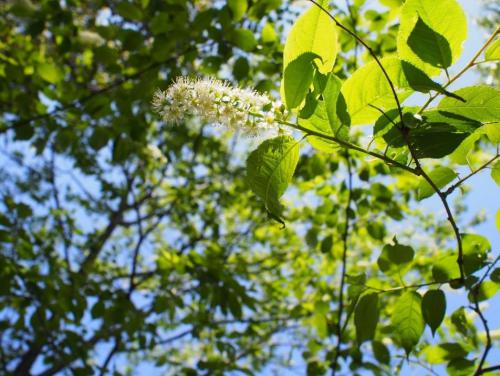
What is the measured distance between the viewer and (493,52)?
2.69 feet

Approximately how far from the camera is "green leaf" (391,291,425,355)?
118 centimetres

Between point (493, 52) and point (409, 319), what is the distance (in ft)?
2.42

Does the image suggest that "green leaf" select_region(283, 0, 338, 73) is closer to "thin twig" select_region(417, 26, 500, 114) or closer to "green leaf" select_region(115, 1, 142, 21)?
"thin twig" select_region(417, 26, 500, 114)

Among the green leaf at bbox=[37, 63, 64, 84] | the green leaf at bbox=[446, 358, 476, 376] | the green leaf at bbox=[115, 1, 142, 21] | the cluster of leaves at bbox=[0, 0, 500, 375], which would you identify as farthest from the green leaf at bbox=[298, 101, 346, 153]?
the green leaf at bbox=[37, 63, 64, 84]

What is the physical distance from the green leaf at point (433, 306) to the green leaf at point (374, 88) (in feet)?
1.78

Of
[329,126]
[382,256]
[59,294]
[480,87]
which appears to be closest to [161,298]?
[59,294]

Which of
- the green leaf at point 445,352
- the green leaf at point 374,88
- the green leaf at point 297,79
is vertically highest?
the green leaf at point 297,79

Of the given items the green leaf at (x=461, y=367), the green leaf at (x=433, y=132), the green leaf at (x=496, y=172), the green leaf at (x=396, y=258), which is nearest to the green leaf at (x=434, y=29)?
the green leaf at (x=433, y=132)

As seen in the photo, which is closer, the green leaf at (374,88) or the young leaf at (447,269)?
the green leaf at (374,88)

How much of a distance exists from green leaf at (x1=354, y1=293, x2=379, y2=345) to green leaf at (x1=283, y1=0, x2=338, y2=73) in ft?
2.27

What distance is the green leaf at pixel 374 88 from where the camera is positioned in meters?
Answer: 0.79

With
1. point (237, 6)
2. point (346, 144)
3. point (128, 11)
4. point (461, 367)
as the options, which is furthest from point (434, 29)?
point (128, 11)

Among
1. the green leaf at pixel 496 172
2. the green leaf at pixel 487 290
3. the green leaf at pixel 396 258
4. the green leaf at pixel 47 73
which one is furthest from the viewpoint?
the green leaf at pixel 47 73

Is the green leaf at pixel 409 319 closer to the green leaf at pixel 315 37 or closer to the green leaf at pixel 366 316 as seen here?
the green leaf at pixel 366 316
